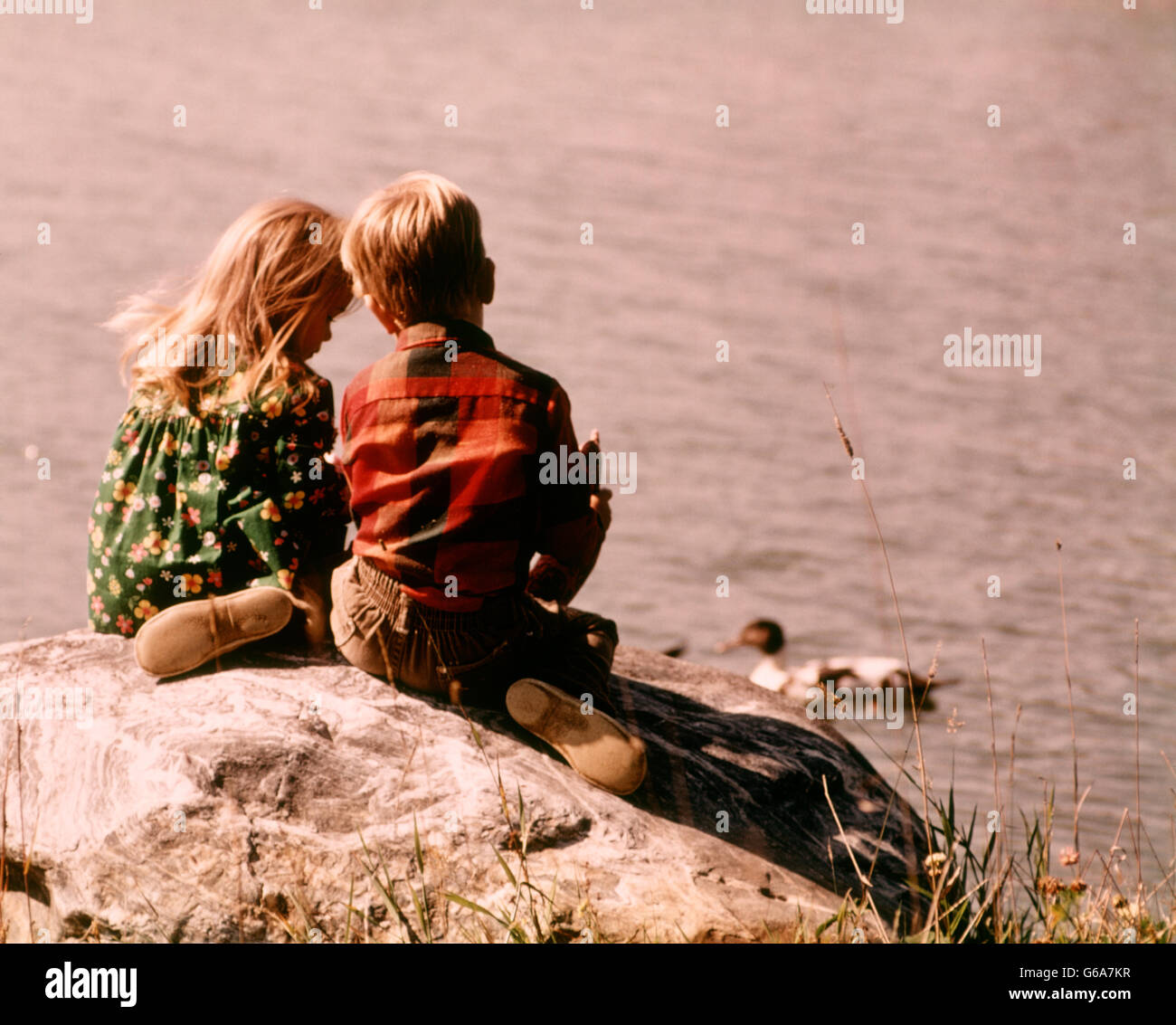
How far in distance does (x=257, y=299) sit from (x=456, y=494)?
878 mm

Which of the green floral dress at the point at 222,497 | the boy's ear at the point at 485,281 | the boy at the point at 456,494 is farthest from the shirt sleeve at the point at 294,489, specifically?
the boy's ear at the point at 485,281

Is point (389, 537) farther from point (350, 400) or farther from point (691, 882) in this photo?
point (691, 882)

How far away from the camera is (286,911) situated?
2.94 metres

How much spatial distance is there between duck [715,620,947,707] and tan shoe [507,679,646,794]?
3139mm

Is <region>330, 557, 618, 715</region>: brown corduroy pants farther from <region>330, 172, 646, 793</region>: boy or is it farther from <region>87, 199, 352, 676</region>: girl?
<region>87, 199, 352, 676</region>: girl

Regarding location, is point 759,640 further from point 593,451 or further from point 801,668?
point 593,451

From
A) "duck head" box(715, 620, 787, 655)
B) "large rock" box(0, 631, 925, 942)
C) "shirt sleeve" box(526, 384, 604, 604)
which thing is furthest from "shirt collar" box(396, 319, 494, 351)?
"duck head" box(715, 620, 787, 655)

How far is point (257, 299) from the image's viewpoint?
3568mm

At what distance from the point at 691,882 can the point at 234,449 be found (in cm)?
158

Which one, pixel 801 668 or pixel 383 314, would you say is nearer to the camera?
pixel 383 314

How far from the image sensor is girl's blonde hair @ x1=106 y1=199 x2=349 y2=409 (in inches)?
140

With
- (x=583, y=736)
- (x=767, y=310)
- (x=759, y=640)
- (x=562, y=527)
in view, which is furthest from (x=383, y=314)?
(x=767, y=310)

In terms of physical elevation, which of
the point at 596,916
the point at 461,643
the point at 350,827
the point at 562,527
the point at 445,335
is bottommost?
the point at 596,916

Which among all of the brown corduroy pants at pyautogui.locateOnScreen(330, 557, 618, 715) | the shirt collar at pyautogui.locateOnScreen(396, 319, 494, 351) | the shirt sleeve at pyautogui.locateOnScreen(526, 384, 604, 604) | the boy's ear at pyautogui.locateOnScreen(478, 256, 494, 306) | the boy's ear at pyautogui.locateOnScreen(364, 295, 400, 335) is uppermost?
the boy's ear at pyautogui.locateOnScreen(478, 256, 494, 306)
